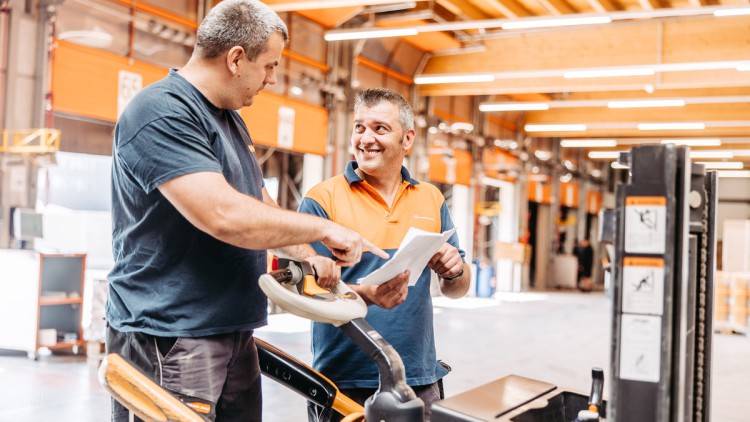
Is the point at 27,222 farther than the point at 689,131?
No

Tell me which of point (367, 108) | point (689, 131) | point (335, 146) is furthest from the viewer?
point (689, 131)

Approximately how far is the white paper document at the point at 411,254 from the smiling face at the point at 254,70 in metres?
0.54

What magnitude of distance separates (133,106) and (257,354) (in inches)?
30.1

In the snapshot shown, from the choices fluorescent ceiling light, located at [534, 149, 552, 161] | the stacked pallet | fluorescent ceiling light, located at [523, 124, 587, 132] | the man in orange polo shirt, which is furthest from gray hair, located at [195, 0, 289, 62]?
fluorescent ceiling light, located at [534, 149, 552, 161]

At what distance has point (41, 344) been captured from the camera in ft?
22.5

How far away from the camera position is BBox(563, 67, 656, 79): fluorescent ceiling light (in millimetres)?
11602

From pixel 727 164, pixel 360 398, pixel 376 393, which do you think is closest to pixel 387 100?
pixel 360 398

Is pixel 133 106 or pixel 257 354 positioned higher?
pixel 133 106

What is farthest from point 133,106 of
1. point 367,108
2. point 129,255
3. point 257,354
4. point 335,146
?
point 335,146

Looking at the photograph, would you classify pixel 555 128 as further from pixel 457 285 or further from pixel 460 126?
pixel 457 285

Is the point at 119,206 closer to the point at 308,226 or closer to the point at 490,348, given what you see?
the point at 308,226

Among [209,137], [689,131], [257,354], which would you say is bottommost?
[257,354]

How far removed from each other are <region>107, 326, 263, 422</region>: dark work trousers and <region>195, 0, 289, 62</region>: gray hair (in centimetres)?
71

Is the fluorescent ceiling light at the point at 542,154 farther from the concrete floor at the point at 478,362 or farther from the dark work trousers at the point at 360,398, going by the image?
the dark work trousers at the point at 360,398
